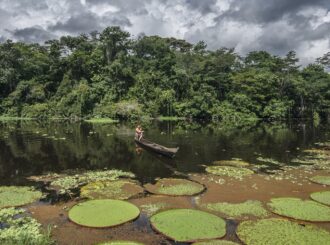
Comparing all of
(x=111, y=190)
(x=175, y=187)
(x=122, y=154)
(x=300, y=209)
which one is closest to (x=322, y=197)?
(x=300, y=209)

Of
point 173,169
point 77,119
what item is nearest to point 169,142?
point 173,169

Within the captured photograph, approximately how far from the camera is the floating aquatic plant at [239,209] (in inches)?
456

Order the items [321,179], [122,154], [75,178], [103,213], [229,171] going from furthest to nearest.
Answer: [122,154]
[229,171]
[321,179]
[75,178]
[103,213]

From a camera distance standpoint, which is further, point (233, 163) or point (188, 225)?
point (233, 163)

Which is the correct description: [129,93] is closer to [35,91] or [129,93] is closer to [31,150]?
[35,91]

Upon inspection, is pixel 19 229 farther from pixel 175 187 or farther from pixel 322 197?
pixel 322 197

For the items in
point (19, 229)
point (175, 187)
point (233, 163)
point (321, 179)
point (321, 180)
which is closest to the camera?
point (19, 229)

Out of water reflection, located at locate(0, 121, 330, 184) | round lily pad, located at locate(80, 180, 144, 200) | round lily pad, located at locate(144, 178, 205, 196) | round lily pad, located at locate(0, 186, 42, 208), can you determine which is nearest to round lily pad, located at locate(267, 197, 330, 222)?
round lily pad, located at locate(144, 178, 205, 196)

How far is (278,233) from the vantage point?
9984mm

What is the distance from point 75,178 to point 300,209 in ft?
32.6

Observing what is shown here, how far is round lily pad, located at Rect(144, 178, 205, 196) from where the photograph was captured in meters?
13.9

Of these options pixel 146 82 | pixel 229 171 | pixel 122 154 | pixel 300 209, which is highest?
pixel 146 82

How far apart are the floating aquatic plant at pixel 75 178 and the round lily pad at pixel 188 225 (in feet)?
16.1

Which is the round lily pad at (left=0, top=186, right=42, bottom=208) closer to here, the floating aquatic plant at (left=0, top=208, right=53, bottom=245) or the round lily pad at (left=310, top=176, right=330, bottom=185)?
the floating aquatic plant at (left=0, top=208, right=53, bottom=245)
